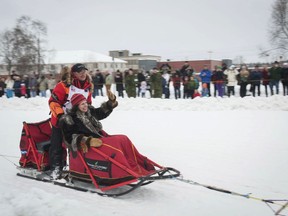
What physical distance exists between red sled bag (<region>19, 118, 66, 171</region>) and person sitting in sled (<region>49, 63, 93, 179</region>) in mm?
263

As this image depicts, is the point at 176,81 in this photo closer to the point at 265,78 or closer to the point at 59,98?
the point at 265,78

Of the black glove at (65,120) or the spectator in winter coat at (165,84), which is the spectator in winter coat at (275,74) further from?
the black glove at (65,120)

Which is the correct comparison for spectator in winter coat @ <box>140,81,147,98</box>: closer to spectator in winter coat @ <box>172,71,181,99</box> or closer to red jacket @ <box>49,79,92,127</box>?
spectator in winter coat @ <box>172,71,181,99</box>

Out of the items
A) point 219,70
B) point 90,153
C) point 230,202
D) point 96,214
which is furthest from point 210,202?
point 219,70

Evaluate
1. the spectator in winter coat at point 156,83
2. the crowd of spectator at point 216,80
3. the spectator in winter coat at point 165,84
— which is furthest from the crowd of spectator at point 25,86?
the spectator in winter coat at point 165,84

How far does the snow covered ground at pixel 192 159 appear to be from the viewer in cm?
386

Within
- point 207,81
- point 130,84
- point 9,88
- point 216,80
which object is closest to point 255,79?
point 216,80

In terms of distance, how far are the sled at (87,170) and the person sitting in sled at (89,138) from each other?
3.0 inches

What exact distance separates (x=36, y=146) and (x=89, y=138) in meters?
1.54

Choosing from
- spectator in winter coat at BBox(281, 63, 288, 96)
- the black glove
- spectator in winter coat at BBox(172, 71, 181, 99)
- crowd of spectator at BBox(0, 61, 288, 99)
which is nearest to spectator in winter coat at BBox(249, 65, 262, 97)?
crowd of spectator at BBox(0, 61, 288, 99)

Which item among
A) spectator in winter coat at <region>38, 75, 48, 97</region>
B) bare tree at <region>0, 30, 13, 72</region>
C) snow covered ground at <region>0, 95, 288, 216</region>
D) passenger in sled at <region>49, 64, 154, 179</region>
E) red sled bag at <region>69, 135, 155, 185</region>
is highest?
bare tree at <region>0, 30, 13, 72</region>

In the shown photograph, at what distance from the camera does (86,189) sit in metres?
4.46

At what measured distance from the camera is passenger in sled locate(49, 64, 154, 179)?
14.1 feet

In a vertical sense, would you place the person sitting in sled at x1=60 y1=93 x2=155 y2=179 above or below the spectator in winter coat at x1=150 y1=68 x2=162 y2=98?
below
